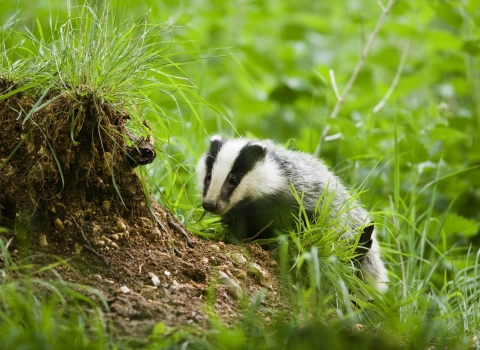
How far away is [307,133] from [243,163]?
273 cm

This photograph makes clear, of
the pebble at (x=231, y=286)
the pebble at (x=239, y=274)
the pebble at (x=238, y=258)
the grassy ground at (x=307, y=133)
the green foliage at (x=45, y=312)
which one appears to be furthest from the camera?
the pebble at (x=238, y=258)

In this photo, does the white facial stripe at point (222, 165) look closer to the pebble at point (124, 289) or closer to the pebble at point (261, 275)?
the pebble at point (261, 275)

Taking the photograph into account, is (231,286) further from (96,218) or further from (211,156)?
(211,156)

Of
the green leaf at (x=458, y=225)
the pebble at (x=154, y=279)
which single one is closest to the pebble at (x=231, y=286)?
the pebble at (x=154, y=279)

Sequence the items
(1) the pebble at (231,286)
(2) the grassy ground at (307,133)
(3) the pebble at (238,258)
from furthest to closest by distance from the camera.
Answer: (3) the pebble at (238,258) → (1) the pebble at (231,286) → (2) the grassy ground at (307,133)

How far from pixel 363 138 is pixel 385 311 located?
217 cm

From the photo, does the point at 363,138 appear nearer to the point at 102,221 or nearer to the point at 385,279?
the point at 385,279

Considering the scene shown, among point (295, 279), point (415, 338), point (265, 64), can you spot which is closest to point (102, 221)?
point (295, 279)

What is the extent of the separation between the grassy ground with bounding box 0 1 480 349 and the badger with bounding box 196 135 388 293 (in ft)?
0.60

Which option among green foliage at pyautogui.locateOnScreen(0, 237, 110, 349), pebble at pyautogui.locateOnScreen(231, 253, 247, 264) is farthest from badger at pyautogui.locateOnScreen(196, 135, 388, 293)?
green foliage at pyautogui.locateOnScreen(0, 237, 110, 349)

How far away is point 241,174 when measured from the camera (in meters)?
4.74

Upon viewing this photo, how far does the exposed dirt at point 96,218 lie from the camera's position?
3340 mm

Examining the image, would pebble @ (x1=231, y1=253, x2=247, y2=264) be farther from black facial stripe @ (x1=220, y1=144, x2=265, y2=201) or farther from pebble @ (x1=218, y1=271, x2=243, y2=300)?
black facial stripe @ (x1=220, y1=144, x2=265, y2=201)

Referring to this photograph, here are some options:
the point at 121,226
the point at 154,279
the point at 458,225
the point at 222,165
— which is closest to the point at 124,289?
the point at 154,279
